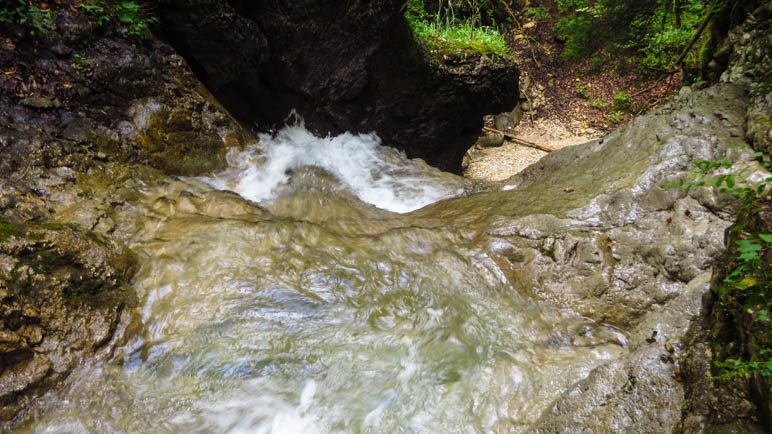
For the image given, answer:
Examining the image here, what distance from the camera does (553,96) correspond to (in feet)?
35.9

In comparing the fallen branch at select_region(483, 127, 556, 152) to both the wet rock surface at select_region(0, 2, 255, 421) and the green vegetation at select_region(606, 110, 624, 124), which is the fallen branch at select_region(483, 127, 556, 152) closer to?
the green vegetation at select_region(606, 110, 624, 124)

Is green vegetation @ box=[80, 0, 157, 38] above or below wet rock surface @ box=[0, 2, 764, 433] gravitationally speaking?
above

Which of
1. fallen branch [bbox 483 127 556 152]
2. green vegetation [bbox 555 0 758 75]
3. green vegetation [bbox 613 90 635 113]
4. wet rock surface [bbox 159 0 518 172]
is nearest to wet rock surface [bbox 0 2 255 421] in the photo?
wet rock surface [bbox 159 0 518 172]

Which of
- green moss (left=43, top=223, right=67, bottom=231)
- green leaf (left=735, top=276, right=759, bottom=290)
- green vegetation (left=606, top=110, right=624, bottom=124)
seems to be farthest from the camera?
green vegetation (left=606, top=110, right=624, bottom=124)

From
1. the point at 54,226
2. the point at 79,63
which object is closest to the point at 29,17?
the point at 79,63

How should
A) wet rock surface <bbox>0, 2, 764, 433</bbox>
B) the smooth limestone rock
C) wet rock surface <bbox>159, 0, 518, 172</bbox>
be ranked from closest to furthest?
the smooth limestone rock
wet rock surface <bbox>0, 2, 764, 433</bbox>
wet rock surface <bbox>159, 0, 518, 172</bbox>

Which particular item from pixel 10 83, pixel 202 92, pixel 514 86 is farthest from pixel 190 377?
pixel 514 86

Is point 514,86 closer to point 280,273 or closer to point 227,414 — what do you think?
point 280,273

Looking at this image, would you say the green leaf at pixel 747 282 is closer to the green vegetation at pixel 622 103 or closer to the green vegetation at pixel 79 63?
the green vegetation at pixel 79 63

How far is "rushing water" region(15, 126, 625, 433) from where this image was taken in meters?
2.34

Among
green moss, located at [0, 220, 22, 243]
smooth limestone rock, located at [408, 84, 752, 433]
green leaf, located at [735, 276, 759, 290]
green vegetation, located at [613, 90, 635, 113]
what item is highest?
green vegetation, located at [613, 90, 635, 113]

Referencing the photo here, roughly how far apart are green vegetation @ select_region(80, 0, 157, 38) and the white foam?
4.33ft

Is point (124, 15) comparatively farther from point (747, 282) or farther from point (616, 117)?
point (616, 117)

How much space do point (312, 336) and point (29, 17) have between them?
10.7 feet
